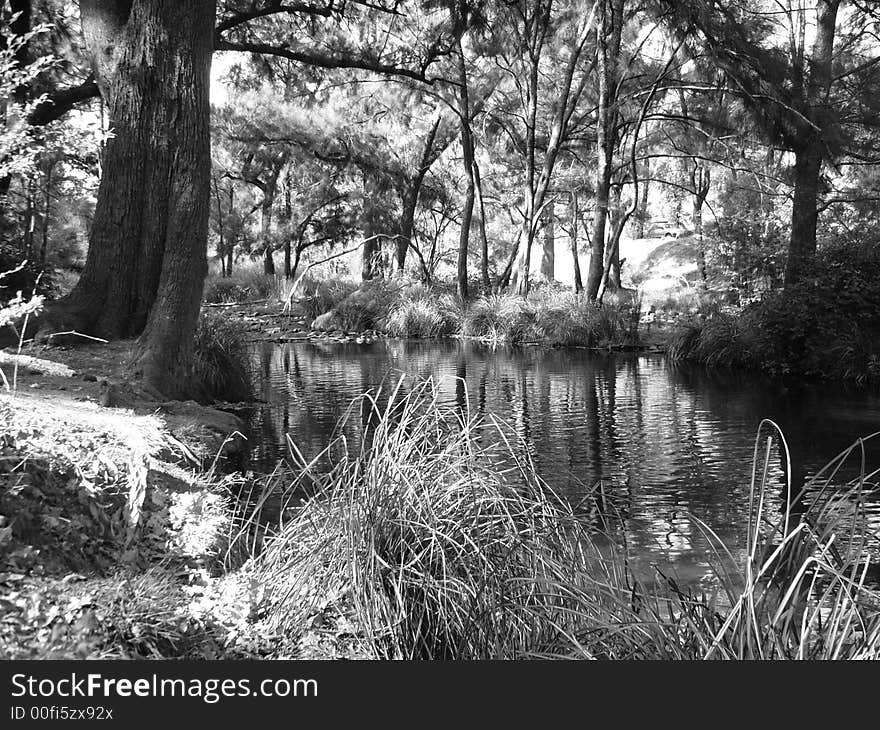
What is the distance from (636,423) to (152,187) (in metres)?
5.60

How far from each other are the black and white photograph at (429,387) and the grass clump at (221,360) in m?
0.05

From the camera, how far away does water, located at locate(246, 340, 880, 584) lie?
18.7 ft

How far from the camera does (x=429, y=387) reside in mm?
12305

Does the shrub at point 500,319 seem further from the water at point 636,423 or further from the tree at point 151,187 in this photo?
the tree at point 151,187

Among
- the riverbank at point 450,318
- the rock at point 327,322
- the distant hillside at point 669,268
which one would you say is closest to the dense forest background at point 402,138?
the distant hillside at point 669,268

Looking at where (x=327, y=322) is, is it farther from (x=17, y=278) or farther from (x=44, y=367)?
(x=44, y=367)

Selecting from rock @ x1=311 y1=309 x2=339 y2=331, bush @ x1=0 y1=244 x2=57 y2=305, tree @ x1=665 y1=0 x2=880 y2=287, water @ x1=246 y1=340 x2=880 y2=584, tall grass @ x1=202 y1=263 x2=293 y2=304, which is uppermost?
tree @ x1=665 y1=0 x2=880 y2=287

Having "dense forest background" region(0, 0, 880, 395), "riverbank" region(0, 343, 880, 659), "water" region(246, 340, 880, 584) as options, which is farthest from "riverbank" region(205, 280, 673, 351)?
"riverbank" region(0, 343, 880, 659)

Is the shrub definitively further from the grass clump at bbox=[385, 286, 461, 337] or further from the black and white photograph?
the grass clump at bbox=[385, 286, 461, 337]

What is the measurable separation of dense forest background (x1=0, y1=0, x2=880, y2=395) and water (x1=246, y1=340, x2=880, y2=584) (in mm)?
2051

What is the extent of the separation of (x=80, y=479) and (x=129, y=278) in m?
4.94

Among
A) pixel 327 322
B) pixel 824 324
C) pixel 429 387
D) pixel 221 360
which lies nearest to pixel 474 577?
pixel 221 360

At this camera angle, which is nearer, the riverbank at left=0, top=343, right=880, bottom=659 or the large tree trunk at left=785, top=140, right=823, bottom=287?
the riverbank at left=0, top=343, right=880, bottom=659

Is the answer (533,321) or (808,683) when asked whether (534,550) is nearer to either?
(808,683)
